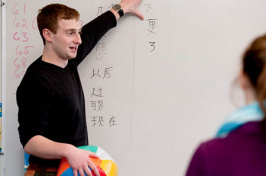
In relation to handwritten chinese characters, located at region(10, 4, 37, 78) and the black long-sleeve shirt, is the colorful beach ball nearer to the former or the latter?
the black long-sleeve shirt

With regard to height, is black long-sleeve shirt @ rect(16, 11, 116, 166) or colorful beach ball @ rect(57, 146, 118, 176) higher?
black long-sleeve shirt @ rect(16, 11, 116, 166)

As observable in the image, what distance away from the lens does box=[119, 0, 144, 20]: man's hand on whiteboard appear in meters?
1.70

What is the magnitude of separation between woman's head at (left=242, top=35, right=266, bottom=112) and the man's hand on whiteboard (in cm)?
104

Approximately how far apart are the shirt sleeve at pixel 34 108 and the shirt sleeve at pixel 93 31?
0.95 ft

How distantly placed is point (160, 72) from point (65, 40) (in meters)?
0.45

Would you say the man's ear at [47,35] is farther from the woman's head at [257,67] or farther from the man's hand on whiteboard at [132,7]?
the woman's head at [257,67]

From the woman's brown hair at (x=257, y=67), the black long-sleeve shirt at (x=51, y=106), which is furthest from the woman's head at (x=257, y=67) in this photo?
the black long-sleeve shirt at (x=51, y=106)

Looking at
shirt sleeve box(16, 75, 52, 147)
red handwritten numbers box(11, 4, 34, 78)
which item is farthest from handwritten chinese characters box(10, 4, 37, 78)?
shirt sleeve box(16, 75, 52, 147)

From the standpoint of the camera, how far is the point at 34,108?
55.5 inches

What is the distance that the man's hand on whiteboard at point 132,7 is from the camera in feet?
5.59

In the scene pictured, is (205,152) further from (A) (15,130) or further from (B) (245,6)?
(A) (15,130)

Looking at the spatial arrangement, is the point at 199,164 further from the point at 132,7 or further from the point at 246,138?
the point at 132,7

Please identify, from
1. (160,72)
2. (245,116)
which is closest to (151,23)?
Result: (160,72)

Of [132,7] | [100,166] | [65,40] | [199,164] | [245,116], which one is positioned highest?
[132,7]
